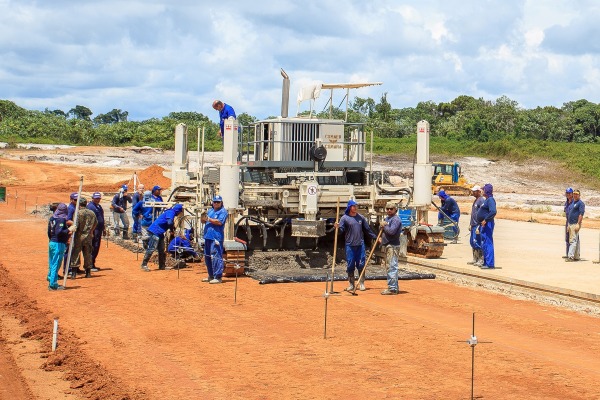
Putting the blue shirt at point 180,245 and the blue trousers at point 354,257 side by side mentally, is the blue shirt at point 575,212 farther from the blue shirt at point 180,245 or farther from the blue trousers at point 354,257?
the blue shirt at point 180,245

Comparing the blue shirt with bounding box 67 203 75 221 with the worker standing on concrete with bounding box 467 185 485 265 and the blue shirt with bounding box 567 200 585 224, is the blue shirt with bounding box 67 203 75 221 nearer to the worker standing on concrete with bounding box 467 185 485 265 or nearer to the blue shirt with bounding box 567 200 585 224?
the worker standing on concrete with bounding box 467 185 485 265

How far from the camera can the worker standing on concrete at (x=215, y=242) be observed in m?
17.8

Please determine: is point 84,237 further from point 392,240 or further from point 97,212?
point 392,240

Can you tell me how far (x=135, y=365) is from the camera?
1079 centimetres

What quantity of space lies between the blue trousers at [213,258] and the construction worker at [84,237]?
8.01 ft

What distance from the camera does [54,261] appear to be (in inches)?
657

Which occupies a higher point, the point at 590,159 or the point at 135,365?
the point at 590,159

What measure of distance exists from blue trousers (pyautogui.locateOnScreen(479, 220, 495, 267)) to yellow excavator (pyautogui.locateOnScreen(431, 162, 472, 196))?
34451 millimetres

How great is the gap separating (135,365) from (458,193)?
44887mm

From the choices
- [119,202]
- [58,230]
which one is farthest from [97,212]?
[119,202]

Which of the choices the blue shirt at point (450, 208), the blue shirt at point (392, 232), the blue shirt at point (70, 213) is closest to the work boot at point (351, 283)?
the blue shirt at point (392, 232)

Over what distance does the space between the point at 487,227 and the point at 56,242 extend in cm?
884

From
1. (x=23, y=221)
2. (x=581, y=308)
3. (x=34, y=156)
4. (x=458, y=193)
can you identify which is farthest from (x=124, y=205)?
(x=34, y=156)

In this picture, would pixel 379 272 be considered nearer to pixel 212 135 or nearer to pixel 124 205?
pixel 124 205
